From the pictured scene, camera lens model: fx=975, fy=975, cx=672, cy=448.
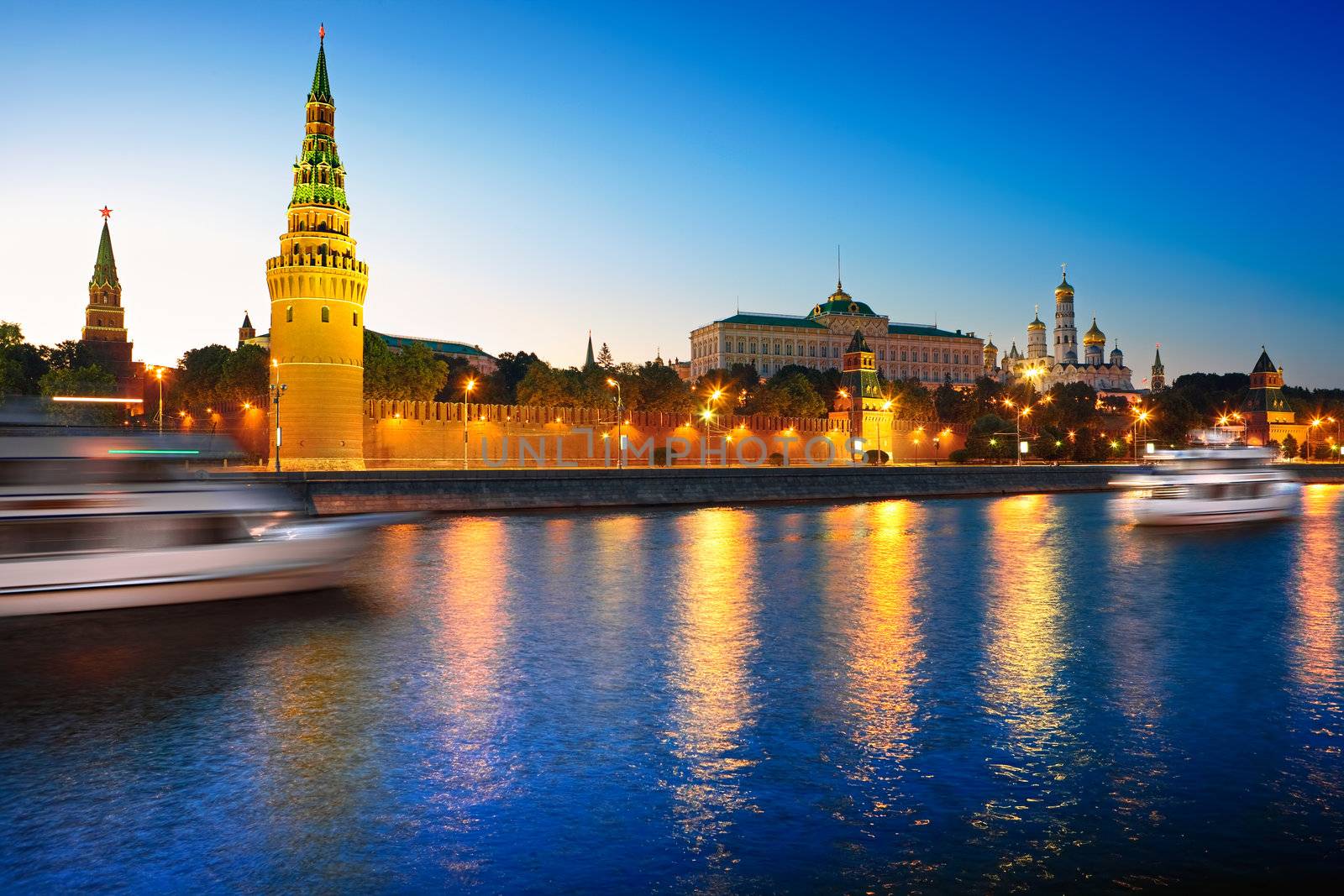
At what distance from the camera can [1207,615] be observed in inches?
515

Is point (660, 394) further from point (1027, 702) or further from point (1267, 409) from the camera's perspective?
point (1267, 409)

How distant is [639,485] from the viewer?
4312cm

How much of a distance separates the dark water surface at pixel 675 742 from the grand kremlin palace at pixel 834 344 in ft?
448

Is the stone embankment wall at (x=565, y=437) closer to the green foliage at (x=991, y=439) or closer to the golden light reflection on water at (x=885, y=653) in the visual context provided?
the green foliage at (x=991, y=439)

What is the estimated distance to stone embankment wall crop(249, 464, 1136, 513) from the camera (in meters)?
36.6

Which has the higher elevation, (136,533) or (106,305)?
(106,305)

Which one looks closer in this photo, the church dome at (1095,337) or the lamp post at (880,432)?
the lamp post at (880,432)

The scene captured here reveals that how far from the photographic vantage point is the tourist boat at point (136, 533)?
36.3 feet

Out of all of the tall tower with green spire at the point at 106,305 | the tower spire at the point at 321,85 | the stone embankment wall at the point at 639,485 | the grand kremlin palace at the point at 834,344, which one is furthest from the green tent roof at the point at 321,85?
the grand kremlin palace at the point at 834,344

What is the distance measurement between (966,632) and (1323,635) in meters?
4.18

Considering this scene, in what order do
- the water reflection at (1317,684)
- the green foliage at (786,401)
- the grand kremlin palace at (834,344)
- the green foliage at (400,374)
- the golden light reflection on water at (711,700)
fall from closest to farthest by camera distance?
1. the golden light reflection on water at (711,700)
2. the water reflection at (1317,684)
3. the green foliage at (400,374)
4. the green foliage at (786,401)
5. the grand kremlin palace at (834,344)

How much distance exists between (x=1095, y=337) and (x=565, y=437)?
6339 inches

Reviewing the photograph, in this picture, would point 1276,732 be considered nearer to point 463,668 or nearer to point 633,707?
point 633,707

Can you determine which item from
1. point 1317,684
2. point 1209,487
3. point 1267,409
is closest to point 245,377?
point 1209,487
